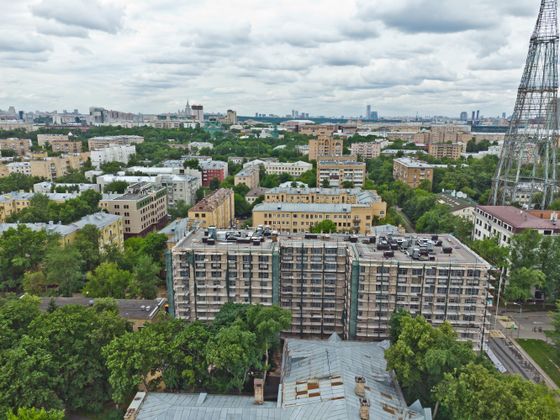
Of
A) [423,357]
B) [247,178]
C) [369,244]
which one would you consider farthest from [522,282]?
[247,178]

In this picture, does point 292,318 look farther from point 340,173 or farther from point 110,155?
point 110,155

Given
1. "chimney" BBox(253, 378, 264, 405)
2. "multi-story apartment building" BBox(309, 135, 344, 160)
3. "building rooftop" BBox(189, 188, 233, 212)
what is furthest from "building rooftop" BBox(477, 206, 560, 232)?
"multi-story apartment building" BBox(309, 135, 344, 160)

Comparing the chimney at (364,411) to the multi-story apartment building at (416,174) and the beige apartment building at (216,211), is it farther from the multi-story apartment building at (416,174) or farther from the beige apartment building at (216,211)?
the multi-story apartment building at (416,174)

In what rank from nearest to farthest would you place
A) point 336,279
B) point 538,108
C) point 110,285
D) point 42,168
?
point 336,279
point 110,285
point 538,108
point 42,168

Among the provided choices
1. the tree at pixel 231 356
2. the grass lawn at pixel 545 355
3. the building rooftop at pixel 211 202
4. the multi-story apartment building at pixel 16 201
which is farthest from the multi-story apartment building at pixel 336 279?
the multi-story apartment building at pixel 16 201

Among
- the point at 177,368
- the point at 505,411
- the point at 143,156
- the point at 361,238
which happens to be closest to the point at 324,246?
the point at 361,238
